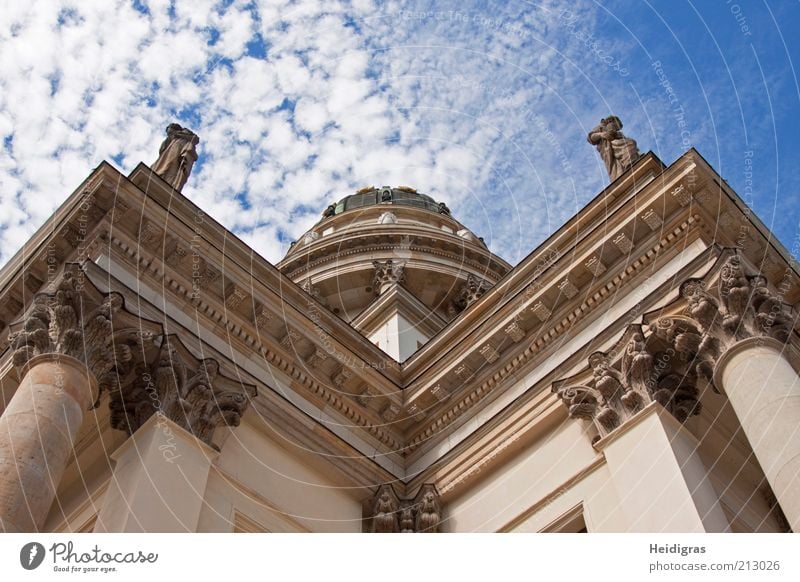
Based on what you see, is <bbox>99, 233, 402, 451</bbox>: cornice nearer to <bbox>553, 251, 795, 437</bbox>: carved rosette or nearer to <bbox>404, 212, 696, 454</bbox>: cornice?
<bbox>404, 212, 696, 454</bbox>: cornice

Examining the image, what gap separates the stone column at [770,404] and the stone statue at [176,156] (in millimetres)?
11647

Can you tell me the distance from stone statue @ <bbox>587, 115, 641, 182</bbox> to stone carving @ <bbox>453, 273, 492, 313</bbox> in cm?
1461

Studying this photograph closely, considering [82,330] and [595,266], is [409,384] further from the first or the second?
[82,330]

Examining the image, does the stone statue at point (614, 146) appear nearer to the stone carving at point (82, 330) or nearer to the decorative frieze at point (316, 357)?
the decorative frieze at point (316, 357)

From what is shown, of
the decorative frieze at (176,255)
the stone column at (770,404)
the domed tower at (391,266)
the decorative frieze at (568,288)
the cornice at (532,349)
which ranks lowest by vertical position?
the stone column at (770,404)

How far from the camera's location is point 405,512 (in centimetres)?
1830

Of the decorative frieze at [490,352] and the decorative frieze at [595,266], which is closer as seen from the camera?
the decorative frieze at [595,266]

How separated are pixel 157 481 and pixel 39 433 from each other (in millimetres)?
1997

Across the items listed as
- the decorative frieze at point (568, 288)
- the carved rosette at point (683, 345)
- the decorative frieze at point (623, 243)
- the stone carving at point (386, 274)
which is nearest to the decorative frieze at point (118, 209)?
the decorative frieze at point (568, 288)

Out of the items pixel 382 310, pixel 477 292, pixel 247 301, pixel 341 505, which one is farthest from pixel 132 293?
pixel 477 292

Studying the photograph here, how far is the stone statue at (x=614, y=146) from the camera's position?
2069 cm

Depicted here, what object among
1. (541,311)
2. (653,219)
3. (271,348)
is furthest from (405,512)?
(653,219)

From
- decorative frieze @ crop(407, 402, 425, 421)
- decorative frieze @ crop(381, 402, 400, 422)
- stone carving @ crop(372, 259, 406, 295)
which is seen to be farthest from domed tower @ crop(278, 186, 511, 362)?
decorative frieze @ crop(381, 402, 400, 422)

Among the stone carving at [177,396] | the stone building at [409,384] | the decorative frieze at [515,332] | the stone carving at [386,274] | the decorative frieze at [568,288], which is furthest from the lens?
the stone carving at [386,274]
